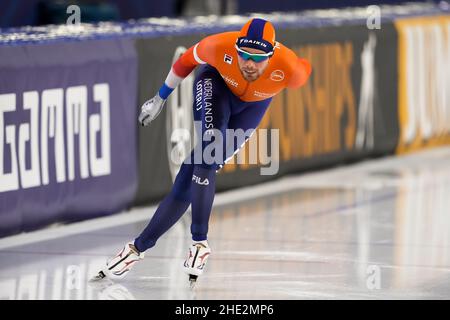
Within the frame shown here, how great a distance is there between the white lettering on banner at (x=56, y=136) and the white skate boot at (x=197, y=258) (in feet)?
6.89

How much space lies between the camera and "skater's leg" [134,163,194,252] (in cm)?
780

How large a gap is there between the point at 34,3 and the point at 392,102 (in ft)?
16.3

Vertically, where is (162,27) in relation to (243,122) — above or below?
above

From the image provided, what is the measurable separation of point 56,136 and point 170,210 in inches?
89.3

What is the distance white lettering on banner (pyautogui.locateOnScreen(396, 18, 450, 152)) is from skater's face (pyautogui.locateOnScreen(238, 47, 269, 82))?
794 cm

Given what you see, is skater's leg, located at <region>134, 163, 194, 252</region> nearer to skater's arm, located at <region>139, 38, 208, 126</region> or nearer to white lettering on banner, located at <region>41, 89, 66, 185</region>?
skater's arm, located at <region>139, 38, 208, 126</region>

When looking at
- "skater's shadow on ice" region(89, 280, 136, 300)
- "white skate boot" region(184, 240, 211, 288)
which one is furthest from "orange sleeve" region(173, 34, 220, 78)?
"skater's shadow on ice" region(89, 280, 136, 300)

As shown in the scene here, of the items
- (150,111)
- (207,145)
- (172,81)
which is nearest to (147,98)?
(172,81)

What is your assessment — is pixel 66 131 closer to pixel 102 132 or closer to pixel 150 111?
pixel 102 132

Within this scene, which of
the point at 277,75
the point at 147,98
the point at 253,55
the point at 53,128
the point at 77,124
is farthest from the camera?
the point at 147,98

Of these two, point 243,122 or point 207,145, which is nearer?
point 207,145

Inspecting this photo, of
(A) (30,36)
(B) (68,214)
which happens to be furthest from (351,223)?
(A) (30,36)

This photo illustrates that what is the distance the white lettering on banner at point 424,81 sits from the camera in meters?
15.5

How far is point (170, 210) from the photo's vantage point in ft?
25.6
